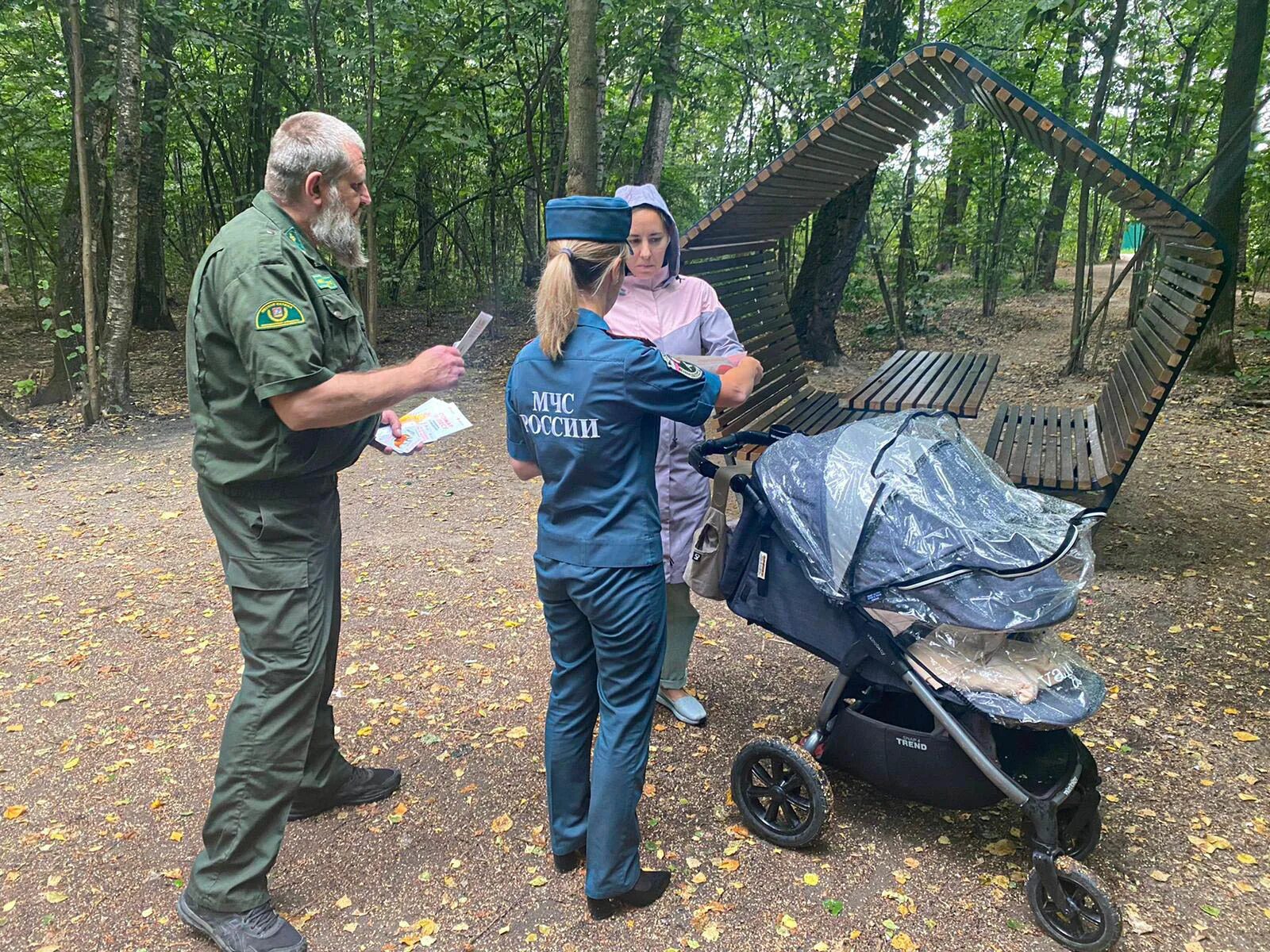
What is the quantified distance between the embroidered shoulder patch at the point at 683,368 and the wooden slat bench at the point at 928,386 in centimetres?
271

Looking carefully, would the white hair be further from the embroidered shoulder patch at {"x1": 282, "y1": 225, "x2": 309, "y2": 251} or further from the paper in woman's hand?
the paper in woman's hand

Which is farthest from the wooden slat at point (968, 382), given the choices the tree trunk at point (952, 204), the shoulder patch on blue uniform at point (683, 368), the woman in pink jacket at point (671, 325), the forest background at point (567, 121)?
the tree trunk at point (952, 204)

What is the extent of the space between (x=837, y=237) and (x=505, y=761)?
8343mm

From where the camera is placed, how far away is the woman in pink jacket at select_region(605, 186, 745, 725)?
316 centimetres

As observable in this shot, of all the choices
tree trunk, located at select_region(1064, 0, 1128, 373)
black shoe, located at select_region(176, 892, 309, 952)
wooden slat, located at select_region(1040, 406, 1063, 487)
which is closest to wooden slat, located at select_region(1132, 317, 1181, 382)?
wooden slat, located at select_region(1040, 406, 1063, 487)

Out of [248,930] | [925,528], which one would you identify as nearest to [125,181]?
[248,930]

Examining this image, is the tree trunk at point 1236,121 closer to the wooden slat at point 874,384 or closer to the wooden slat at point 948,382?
the wooden slat at point 948,382

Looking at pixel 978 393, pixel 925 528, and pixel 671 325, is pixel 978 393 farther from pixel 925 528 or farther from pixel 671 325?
pixel 925 528

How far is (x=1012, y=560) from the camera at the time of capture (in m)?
2.37

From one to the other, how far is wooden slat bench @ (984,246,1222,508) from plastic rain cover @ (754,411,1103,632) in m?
2.09

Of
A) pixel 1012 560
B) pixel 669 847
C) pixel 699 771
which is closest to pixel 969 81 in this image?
pixel 1012 560

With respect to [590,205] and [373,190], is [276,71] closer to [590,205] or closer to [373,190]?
[373,190]

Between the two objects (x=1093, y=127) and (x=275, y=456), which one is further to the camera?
(x=1093, y=127)

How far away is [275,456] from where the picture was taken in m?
2.24
